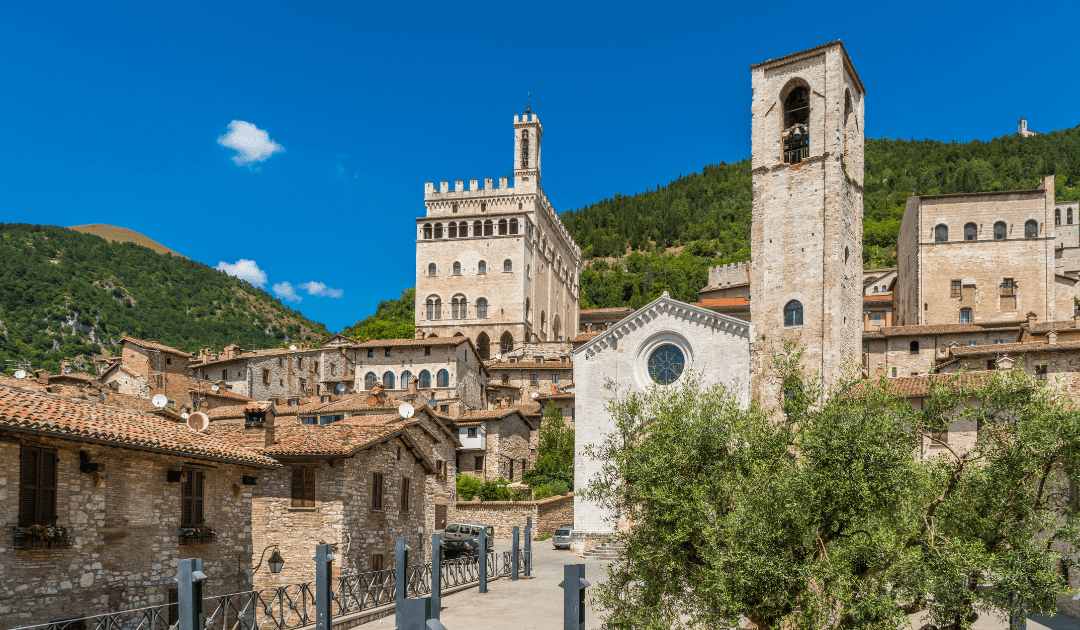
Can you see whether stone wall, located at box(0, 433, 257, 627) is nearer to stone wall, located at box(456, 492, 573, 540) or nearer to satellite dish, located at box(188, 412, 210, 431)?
satellite dish, located at box(188, 412, 210, 431)

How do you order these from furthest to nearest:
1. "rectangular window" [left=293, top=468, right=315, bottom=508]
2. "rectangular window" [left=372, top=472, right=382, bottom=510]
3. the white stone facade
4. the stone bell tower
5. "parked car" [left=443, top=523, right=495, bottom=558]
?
1. the white stone facade
2. the stone bell tower
3. "parked car" [left=443, top=523, right=495, bottom=558]
4. "rectangular window" [left=372, top=472, right=382, bottom=510]
5. "rectangular window" [left=293, top=468, right=315, bottom=508]

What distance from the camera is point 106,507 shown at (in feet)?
59.3

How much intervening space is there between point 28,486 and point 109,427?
2359 millimetres

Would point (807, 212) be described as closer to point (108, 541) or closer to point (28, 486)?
point (108, 541)

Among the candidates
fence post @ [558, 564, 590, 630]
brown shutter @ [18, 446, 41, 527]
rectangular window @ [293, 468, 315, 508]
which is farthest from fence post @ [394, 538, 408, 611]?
brown shutter @ [18, 446, 41, 527]

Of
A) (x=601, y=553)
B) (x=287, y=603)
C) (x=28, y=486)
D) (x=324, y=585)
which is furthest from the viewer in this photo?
(x=601, y=553)

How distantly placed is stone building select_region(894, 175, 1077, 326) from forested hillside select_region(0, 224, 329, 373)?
84.4 meters

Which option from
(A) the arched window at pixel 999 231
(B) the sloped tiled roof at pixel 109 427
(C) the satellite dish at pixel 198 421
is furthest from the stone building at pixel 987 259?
(B) the sloped tiled roof at pixel 109 427

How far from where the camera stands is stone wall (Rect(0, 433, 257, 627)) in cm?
1595

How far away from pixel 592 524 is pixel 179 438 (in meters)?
27.7

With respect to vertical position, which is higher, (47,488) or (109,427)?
(109,427)

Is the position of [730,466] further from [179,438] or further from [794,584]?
[179,438]

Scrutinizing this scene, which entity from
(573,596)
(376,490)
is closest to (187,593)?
(573,596)

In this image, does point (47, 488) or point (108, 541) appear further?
point (108, 541)
